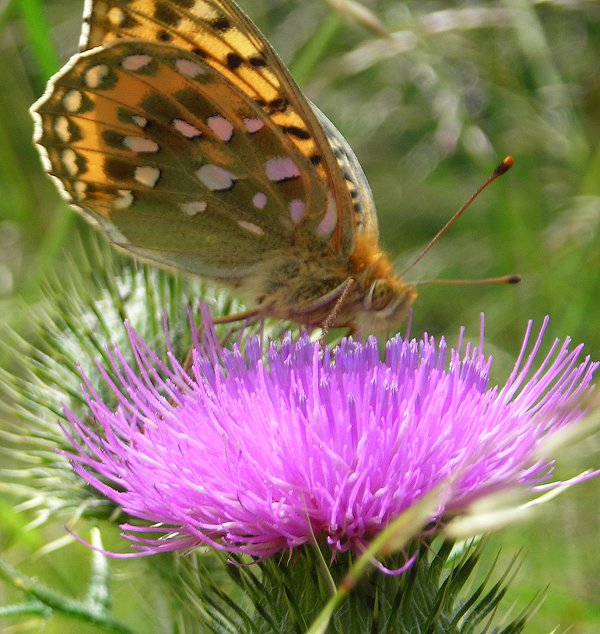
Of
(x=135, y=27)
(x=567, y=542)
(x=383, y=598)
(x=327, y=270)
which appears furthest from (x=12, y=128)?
(x=383, y=598)

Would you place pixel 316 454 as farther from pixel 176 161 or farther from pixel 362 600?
pixel 176 161

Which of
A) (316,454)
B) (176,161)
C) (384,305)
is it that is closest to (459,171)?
(384,305)

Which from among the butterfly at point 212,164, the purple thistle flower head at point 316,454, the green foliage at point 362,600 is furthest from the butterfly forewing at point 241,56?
the green foliage at point 362,600

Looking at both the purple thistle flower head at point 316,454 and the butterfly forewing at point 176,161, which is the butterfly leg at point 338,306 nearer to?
the butterfly forewing at point 176,161

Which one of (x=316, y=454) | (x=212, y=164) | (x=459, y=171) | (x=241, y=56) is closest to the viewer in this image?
(x=316, y=454)

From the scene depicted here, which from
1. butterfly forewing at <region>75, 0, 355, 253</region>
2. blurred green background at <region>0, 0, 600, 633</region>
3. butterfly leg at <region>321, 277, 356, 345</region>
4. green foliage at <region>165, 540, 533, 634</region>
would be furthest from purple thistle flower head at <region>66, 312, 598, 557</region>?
blurred green background at <region>0, 0, 600, 633</region>
